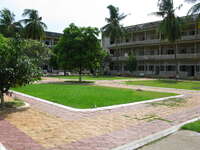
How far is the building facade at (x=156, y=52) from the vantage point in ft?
119

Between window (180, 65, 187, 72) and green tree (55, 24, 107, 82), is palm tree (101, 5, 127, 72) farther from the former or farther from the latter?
green tree (55, 24, 107, 82)

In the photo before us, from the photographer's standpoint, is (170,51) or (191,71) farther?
(170,51)

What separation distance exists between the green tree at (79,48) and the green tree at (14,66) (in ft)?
47.7

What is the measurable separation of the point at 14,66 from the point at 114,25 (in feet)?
119

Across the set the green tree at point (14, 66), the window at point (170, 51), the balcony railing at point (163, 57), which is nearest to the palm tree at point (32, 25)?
the balcony railing at point (163, 57)

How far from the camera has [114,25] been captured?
4188 cm

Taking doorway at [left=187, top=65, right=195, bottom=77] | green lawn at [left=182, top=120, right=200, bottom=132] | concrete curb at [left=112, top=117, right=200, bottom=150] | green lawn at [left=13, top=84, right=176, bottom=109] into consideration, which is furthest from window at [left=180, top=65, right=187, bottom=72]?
concrete curb at [left=112, top=117, right=200, bottom=150]

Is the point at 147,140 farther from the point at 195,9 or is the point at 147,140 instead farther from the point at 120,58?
the point at 120,58

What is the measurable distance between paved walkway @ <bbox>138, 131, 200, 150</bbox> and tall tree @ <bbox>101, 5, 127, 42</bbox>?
37.6 m

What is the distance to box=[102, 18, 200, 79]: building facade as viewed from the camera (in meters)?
36.2

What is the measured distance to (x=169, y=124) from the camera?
6.27m

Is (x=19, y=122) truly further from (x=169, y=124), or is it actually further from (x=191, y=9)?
(x=191, y=9)

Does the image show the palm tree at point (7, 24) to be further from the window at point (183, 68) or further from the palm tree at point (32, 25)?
the window at point (183, 68)

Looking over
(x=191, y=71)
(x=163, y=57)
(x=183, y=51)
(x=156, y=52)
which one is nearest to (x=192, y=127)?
(x=191, y=71)
